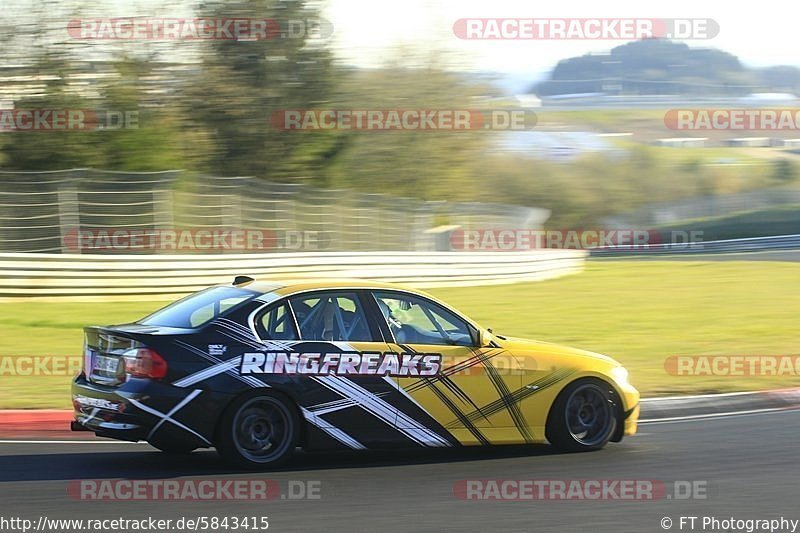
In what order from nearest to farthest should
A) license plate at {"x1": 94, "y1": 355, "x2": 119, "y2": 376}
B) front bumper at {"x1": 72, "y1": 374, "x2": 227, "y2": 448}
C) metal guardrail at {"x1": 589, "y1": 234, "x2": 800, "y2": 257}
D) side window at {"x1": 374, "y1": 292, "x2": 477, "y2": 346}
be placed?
1. front bumper at {"x1": 72, "y1": 374, "x2": 227, "y2": 448}
2. license plate at {"x1": 94, "y1": 355, "x2": 119, "y2": 376}
3. side window at {"x1": 374, "y1": 292, "x2": 477, "y2": 346}
4. metal guardrail at {"x1": 589, "y1": 234, "x2": 800, "y2": 257}

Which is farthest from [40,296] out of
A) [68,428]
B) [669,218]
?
[669,218]

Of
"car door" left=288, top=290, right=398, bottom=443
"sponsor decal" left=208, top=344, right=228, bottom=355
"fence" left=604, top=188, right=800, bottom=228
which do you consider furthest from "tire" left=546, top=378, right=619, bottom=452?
"fence" left=604, top=188, right=800, bottom=228

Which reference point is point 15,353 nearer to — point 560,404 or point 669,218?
point 560,404

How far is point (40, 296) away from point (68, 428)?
978cm

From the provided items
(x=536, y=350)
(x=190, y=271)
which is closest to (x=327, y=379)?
(x=536, y=350)

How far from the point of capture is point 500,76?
128 ft

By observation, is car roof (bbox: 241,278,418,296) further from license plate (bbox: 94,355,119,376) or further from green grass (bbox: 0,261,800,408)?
green grass (bbox: 0,261,800,408)

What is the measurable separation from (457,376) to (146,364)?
235 centimetres

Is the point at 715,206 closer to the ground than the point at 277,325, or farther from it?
farther from it

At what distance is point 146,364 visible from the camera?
758 centimetres

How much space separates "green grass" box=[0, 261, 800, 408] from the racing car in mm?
3310

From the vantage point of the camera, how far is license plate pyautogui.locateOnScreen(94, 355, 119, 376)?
25.5 feet

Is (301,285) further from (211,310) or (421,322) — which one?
(421,322)

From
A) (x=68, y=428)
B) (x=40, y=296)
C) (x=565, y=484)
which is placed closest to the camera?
(x=565, y=484)
